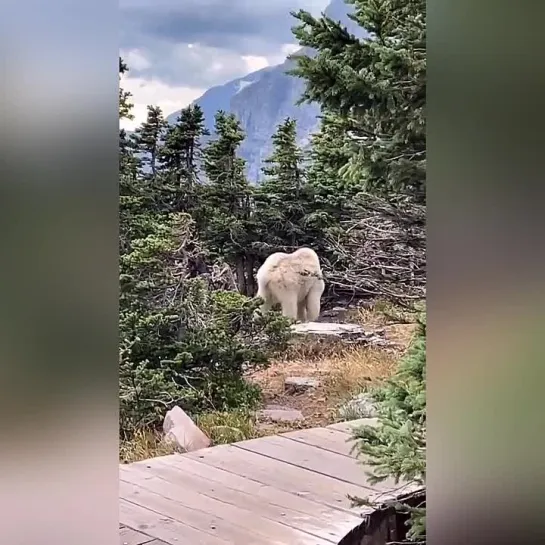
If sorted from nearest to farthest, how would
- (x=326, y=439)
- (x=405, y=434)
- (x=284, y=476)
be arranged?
(x=405, y=434) < (x=284, y=476) < (x=326, y=439)

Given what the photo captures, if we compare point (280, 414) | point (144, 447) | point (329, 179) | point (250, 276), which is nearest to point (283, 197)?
point (329, 179)

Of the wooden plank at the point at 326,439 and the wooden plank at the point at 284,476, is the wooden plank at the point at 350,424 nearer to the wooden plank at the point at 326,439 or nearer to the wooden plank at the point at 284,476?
the wooden plank at the point at 326,439

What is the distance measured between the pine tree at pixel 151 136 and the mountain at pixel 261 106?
0.04 meters

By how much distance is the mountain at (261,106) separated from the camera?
102 inches

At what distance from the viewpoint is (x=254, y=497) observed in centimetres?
225

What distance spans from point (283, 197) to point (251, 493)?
106 centimetres

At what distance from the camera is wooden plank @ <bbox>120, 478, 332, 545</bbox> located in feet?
6.85

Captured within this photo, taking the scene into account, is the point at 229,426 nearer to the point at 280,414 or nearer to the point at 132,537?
the point at 280,414
